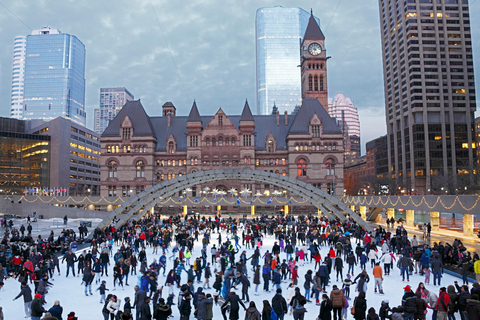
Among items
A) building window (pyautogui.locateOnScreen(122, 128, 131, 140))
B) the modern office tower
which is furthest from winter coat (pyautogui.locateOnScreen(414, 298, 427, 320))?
the modern office tower

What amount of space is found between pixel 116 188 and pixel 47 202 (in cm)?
1992

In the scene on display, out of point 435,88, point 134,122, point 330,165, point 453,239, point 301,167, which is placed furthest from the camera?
point 435,88

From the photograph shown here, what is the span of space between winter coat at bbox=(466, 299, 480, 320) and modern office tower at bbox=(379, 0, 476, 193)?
103523mm

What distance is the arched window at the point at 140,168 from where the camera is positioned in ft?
270

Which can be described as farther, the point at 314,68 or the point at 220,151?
the point at 314,68

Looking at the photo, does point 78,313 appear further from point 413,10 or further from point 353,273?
point 413,10

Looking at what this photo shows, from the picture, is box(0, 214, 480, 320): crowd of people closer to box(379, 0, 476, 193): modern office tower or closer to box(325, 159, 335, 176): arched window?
box(325, 159, 335, 176): arched window

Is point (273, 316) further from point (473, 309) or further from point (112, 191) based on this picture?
point (112, 191)

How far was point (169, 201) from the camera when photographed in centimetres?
6431

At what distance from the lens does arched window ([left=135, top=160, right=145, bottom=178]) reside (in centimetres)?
8231

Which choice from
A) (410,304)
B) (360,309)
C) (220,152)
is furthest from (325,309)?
(220,152)

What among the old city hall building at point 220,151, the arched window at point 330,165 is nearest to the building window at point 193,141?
the old city hall building at point 220,151

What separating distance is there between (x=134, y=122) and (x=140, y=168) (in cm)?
1081

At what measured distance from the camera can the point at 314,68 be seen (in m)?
102
